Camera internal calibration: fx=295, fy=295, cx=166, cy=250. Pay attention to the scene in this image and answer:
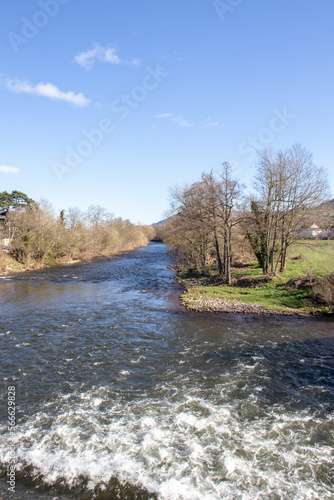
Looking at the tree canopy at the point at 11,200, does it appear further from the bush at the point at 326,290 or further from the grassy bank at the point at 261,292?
the bush at the point at 326,290

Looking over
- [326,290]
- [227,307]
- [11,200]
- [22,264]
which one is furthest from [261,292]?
[11,200]

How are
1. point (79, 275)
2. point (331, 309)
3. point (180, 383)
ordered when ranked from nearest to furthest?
point (180, 383) < point (331, 309) < point (79, 275)

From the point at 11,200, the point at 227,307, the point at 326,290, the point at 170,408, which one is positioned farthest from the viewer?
the point at 11,200

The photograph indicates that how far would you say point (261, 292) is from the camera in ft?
73.7

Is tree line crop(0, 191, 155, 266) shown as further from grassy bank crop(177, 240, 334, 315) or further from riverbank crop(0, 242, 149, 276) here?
grassy bank crop(177, 240, 334, 315)

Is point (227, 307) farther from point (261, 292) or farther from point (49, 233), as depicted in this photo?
point (49, 233)

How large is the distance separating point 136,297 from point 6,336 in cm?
1083

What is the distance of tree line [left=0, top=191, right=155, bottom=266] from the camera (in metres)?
42.3

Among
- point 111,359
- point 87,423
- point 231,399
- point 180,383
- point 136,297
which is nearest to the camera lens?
point 87,423

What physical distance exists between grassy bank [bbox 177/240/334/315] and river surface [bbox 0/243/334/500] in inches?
87.9

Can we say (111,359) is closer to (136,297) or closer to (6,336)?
(6,336)

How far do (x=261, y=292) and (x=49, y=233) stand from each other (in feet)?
113

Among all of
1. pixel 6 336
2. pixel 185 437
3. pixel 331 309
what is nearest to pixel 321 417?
pixel 185 437

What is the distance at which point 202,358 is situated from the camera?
12.1m
